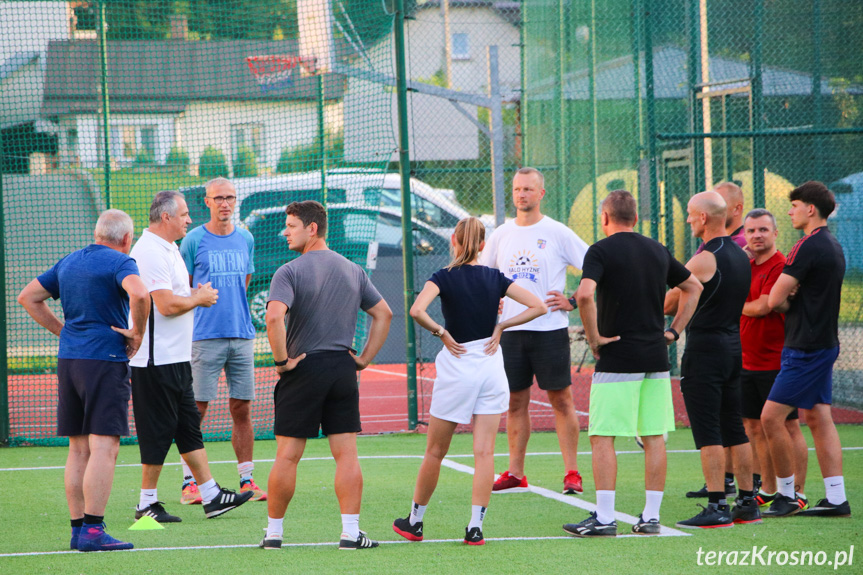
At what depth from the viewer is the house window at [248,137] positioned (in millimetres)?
11094

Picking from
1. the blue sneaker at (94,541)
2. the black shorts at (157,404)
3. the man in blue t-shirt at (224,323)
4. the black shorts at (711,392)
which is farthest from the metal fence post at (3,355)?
the black shorts at (711,392)

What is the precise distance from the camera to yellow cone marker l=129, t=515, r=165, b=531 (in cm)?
584

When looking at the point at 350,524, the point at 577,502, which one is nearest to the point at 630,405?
the point at 577,502

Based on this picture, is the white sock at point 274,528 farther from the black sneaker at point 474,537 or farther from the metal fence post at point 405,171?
the metal fence post at point 405,171

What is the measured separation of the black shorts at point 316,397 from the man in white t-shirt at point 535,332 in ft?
6.63

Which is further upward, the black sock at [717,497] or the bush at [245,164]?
the bush at [245,164]

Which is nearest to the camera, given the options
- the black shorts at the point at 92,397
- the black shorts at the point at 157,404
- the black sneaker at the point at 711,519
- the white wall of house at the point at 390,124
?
the black shorts at the point at 92,397

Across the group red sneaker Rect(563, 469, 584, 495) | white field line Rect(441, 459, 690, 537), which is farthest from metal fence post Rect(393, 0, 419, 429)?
red sneaker Rect(563, 469, 584, 495)

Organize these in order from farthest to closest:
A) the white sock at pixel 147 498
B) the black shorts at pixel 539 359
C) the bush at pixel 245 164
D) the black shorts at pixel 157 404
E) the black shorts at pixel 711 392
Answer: the bush at pixel 245 164, the black shorts at pixel 539 359, the white sock at pixel 147 498, the black shorts at pixel 157 404, the black shorts at pixel 711 392

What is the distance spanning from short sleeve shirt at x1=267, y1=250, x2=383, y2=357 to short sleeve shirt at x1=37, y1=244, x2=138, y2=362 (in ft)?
3.06

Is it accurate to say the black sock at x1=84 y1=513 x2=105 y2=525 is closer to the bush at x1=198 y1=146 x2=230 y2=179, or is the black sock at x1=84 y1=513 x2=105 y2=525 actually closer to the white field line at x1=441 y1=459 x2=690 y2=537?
the white field line at x1=441 y1=459 x2=690 y2=537

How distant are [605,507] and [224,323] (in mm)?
3002

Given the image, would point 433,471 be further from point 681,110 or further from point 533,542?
point 681,110

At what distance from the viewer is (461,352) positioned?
5.38 meters
